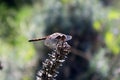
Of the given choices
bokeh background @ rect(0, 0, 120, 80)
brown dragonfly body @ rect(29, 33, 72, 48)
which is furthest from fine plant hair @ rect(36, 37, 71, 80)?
bokeh background @ rect(0, 0, 120, 80)

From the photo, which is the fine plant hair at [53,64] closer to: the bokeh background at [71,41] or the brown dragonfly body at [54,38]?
the brown dragonfly body at [54,38]

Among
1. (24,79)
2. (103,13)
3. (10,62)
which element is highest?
(103,13)

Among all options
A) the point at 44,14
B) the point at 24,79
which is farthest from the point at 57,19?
the point at 24,79

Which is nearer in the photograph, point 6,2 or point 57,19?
point 57,19

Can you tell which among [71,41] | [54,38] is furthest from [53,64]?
[71,41]

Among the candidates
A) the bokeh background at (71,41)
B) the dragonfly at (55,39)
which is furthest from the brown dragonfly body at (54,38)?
the bokeh background at (71,41)

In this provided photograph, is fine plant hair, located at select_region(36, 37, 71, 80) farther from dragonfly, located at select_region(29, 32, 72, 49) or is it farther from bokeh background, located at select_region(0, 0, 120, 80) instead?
bokeh background, located at select_region(0, 0, 120, 80)

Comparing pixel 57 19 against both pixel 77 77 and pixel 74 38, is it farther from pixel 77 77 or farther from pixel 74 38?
pixel 77 77

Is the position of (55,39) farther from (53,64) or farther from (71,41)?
(71,41)
